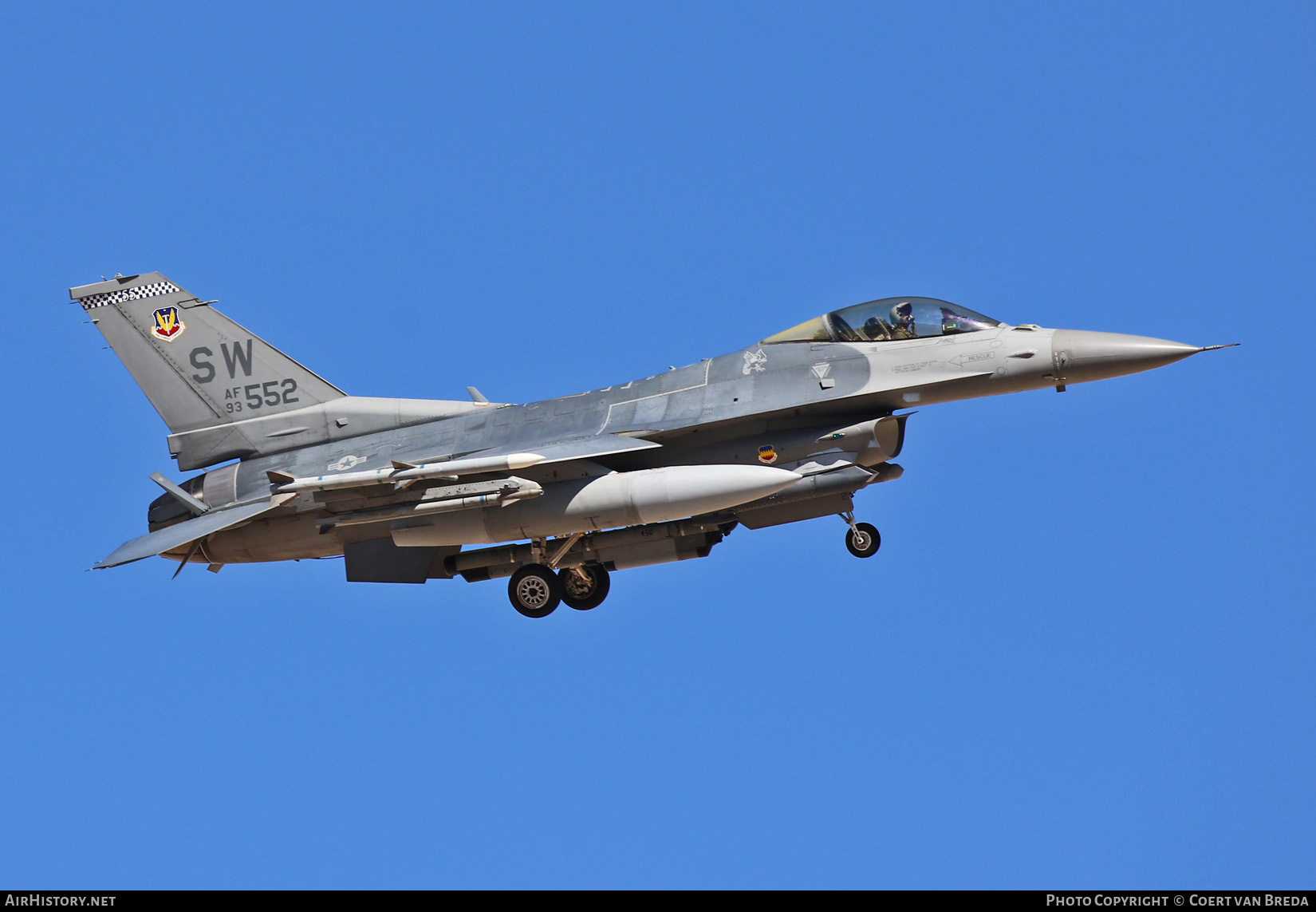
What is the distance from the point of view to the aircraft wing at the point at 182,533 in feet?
61.1

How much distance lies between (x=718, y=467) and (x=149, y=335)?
7.72 m

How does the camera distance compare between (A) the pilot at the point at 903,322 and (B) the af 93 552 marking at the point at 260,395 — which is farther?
(B) the af 93 552 marking at the point at 260,395

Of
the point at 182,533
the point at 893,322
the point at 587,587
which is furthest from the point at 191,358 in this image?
the point at 893,322

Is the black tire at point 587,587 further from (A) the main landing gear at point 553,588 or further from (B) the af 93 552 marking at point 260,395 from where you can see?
(B) the af 93 552 marking at point 260,395

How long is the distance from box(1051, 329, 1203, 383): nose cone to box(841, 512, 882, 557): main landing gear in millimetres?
2696

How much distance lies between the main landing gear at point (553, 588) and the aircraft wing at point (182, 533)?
309cm

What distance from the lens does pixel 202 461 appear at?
20.3 m

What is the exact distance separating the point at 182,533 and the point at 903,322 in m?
8.56

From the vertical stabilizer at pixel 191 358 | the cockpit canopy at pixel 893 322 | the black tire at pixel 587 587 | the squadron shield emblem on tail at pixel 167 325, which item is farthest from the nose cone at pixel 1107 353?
the squadron shield emblem on tail at pixel 167 325

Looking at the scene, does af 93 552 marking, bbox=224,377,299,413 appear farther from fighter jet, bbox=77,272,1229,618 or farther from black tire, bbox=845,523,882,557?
black tire, bbox=845,523,882,557

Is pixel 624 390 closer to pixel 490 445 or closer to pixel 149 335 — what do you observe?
pixel 490 445

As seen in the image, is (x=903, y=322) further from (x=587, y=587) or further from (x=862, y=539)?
(x=587, y=587)

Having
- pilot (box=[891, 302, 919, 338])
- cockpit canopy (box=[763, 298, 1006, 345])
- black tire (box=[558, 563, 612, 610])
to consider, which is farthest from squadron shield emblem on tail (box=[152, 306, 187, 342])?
pilot (box=[891, 302, 919, 338])

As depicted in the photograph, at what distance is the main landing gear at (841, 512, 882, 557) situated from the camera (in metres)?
18.8
